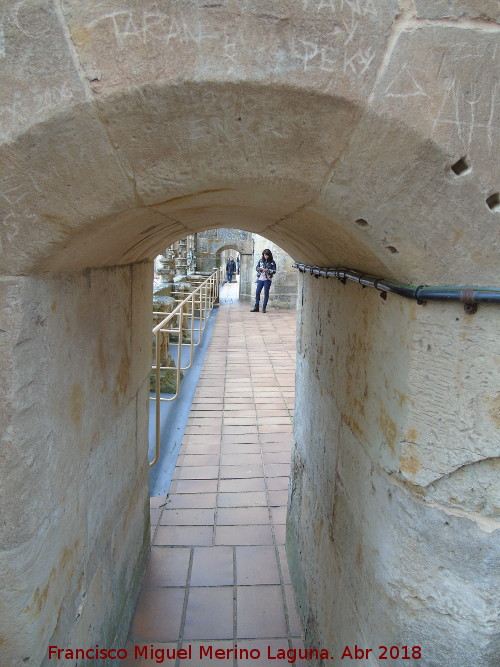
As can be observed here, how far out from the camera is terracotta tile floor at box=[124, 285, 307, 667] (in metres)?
2.36

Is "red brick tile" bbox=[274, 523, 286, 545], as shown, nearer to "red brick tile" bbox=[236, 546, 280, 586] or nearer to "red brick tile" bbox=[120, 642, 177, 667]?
"red brick tile" bbox=[236, 546, 280, 586]

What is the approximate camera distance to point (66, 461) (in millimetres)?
1432

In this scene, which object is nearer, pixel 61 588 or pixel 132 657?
pixel 61 588

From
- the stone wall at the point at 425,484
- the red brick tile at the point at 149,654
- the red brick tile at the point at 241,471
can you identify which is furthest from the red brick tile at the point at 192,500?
the stone wall at the point at 425,484

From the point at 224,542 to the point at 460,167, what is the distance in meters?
2.72

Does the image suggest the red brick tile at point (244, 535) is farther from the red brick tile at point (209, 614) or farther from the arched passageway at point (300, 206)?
the arched passageway at point (300, 206)

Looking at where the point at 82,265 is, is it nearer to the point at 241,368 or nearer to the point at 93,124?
the point at 93,124

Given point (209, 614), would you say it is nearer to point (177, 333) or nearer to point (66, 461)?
point (66, 461)

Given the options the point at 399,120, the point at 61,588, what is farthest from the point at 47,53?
the point at 61,588

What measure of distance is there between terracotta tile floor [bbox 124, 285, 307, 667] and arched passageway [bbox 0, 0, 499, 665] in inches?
39.3

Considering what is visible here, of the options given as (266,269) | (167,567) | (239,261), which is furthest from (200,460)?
(239,261)

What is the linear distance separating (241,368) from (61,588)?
5.24 m

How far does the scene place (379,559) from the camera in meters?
1.34

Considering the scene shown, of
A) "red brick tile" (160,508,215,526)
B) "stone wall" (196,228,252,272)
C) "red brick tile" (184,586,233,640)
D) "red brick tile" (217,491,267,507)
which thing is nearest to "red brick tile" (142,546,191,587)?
"red brick tile" (184,586,233,640)
